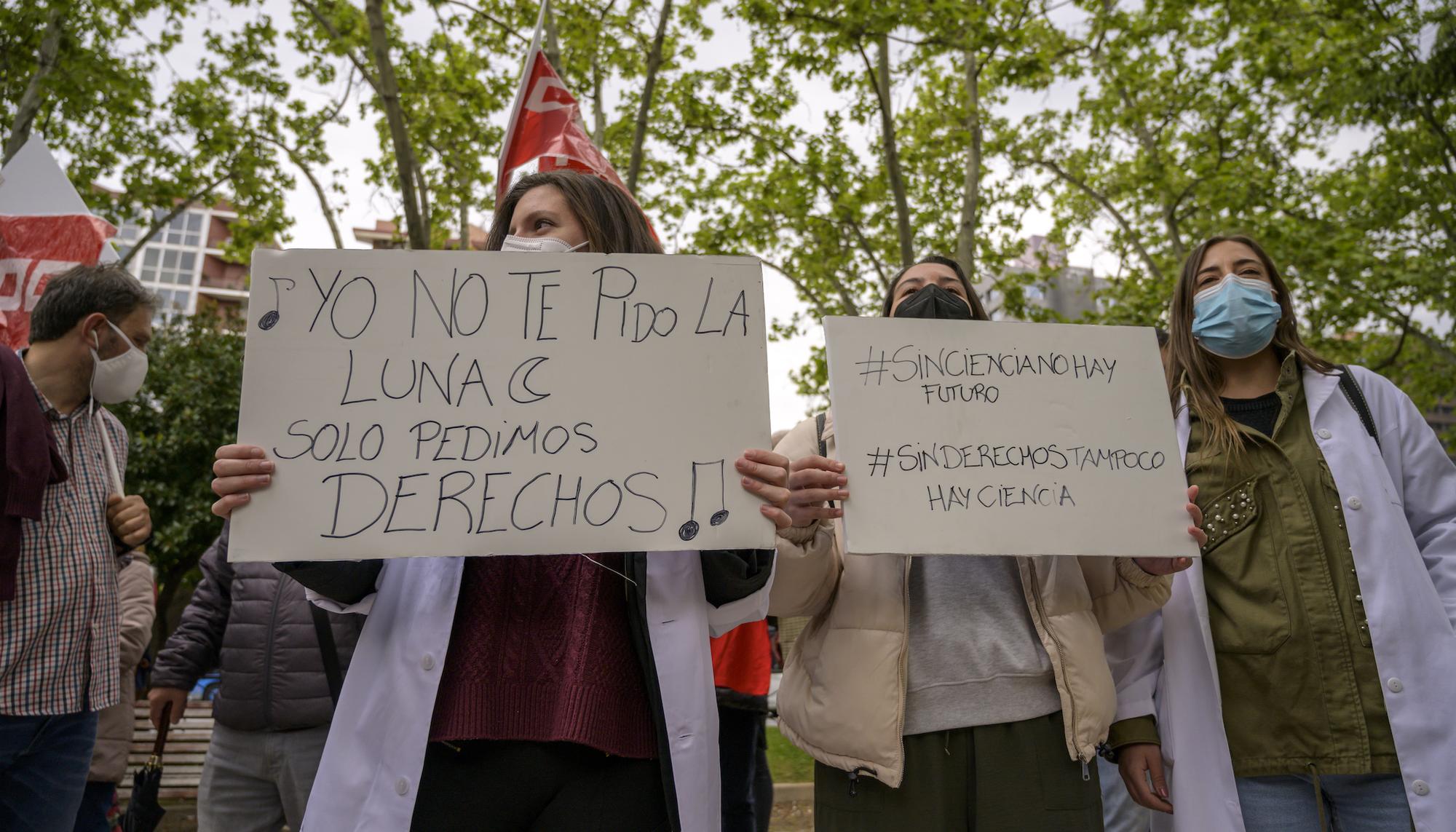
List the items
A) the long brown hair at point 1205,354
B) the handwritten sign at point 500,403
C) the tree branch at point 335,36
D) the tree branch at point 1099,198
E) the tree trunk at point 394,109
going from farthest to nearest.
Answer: the tree branch at point 1099,198 < the tree branch at point 335,36 < the tree trunk at point 394,109 < the long brown hair at point 1205,354 < the handwritten sign at point 500,403

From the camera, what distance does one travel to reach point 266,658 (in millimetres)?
3266

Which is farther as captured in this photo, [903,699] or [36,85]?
[36,85]

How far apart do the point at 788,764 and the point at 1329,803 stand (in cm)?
644

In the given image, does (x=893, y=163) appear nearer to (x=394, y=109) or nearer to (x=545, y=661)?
(x=394, y=109)

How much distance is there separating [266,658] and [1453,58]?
36.0ft

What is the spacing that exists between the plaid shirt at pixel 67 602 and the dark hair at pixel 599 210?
1.68 metres

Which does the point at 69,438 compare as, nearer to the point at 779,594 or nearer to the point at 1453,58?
the point at 779,594

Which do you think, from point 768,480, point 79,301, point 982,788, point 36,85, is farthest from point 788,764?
point 36,85

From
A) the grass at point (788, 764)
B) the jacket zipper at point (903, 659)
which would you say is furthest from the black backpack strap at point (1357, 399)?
the grass at point (788, 764)

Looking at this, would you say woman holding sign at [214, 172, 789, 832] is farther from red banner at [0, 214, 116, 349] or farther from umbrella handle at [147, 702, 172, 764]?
red banner at [0, 214, 116, 349]

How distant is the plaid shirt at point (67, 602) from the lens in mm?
2535

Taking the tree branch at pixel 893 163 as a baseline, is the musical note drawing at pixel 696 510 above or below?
below

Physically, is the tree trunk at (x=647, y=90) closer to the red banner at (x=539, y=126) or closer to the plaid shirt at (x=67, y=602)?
the red banner at (x=539, y=126)

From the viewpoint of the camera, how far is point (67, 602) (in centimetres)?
268
